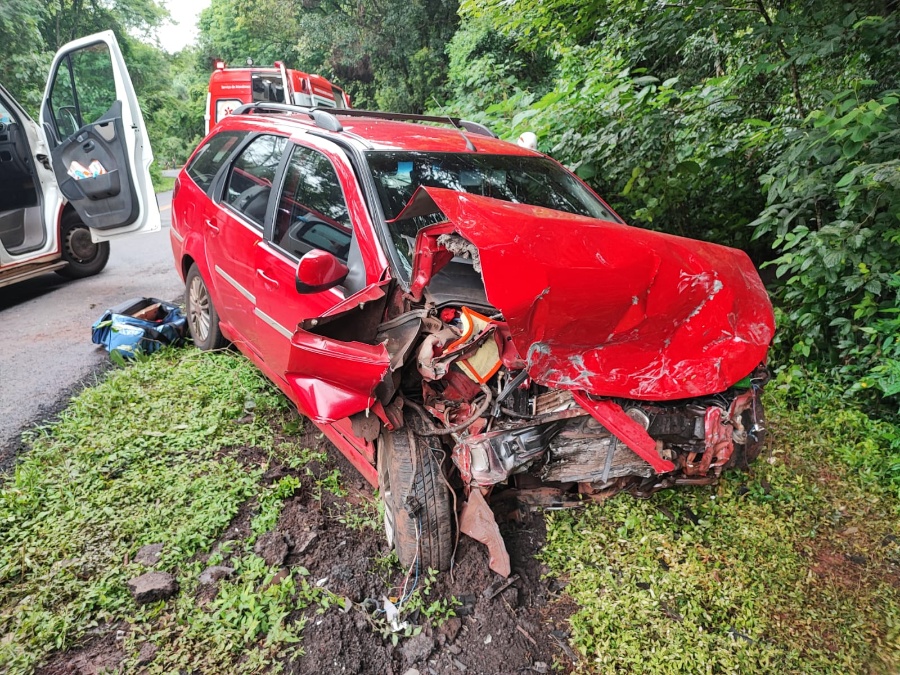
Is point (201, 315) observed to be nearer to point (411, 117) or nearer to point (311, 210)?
point (311, 210)

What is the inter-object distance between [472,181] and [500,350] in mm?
1260

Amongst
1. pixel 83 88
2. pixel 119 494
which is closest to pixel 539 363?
pixel 119 494

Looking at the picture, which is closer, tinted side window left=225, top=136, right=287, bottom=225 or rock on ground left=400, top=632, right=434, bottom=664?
rock on ground left=400, top=632, right=434, bottom=664

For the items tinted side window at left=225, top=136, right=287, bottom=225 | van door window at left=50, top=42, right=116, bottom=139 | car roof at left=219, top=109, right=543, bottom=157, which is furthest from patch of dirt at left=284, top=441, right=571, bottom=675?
van door window at left=50, top=42, right=116, bottom=139

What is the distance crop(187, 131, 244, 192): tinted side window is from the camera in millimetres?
3779

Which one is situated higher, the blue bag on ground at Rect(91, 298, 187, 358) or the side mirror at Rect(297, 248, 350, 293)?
the side mirror at Rect(297, 248, 350, 293)

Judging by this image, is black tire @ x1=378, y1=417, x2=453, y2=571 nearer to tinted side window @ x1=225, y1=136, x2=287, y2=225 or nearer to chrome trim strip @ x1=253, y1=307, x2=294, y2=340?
chrome trim strip @ x1=253, y1=307, x2=294, y2=340

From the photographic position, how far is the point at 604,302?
2037 mm

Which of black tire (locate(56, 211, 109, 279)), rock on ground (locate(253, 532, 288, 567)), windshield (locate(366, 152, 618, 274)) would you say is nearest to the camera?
rock on ground (locate(253, 532, 288, 567))

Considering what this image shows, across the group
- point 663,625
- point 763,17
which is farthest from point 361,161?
point 763,17

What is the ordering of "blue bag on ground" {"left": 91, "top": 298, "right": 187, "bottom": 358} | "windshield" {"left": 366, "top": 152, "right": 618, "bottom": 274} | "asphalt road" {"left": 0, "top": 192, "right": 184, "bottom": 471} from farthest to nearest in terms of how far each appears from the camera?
"blue bag on ground" {"left": 91, "top": 298, "right": 187, "bottom": 358} < "asphalt road" {"left": 0, "top": 192, "right": 184, "bottom": 471} < "windshield" {"left": 366, "top": 152, "right": 618, "bottom": 274}

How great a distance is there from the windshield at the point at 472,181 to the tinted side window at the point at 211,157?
1.55 m

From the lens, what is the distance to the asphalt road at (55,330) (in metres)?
3.57

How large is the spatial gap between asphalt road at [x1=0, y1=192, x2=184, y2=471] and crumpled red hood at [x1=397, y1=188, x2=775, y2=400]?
300 cm
